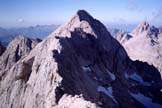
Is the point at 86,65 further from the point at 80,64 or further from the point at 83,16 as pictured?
the point at 83,16

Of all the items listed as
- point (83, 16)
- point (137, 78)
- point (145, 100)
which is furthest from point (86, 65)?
point (137, 78)

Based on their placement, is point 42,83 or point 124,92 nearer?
point 42,83

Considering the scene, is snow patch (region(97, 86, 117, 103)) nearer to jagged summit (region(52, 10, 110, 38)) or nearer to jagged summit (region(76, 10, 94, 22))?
jagged summit (region(52, 10, 110, 38))

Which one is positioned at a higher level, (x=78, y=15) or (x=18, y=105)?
(x=78, y=15)

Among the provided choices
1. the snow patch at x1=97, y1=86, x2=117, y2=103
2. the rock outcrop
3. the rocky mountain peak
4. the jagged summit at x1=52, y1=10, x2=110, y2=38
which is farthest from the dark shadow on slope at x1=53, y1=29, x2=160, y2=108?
the rocky mountain peak

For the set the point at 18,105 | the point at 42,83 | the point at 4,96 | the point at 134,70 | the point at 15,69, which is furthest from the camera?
the point at 134,70

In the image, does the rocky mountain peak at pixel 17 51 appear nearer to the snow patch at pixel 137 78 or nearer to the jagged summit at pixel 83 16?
the jagged summit at pixel 83 16

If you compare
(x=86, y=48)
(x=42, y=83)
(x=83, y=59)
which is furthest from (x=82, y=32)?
(x=42, y=83)

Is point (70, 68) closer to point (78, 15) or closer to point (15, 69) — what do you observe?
point (15, 69)
